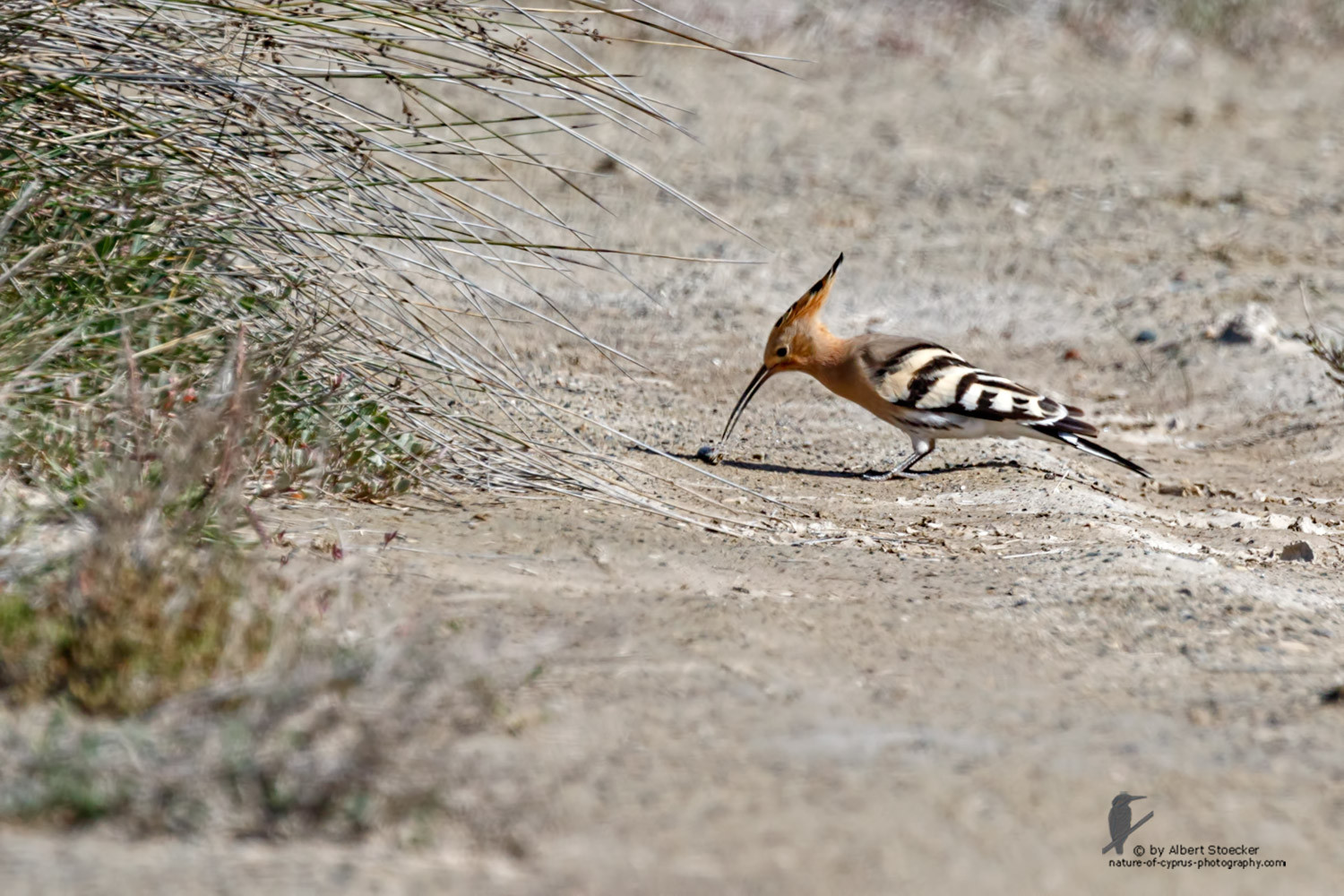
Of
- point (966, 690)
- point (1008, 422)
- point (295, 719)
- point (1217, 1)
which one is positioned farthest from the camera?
point (1217, 1)

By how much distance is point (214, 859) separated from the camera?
217 cm

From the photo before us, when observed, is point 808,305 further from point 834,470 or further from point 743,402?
point 834,470

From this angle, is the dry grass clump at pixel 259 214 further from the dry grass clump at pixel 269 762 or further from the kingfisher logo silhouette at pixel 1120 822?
the kingfisher logo silhouette at pixel 1120 822

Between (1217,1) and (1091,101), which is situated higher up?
(1217,1)

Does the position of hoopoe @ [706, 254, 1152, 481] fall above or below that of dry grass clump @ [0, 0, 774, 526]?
below

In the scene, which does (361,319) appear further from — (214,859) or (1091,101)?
(1091,101)

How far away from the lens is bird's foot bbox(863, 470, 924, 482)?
529 cm

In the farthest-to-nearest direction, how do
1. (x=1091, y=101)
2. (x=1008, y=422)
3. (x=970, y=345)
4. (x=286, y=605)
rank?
1. (x=1091, y=101)
2. (x=970, y=345)
3. (x=1008, y=422)
4. (x=286, y=605)

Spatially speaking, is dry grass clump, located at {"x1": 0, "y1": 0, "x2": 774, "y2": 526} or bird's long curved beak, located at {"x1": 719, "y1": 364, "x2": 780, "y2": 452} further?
bird's long curved beak, located at {"x1": 719, "y1": 364, "x2": 780, "y2": 452}

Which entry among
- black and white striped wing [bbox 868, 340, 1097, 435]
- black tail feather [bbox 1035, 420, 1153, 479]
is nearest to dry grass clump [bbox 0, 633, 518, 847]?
black and white striped wing [bbox 868, 340, 1097, 435]

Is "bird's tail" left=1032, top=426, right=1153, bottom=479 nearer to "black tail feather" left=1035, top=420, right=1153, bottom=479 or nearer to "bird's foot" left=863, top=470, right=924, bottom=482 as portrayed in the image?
"black tail feather" left=1035, top=420, right=1153, bottom=479

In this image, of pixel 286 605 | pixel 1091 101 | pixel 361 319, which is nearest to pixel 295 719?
pixel 286 605

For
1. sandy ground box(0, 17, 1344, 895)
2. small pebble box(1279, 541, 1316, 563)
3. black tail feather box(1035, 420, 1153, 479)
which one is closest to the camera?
sandy ground box(0, 17, 1344, 895)

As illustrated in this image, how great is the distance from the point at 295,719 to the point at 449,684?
0.79 feet
